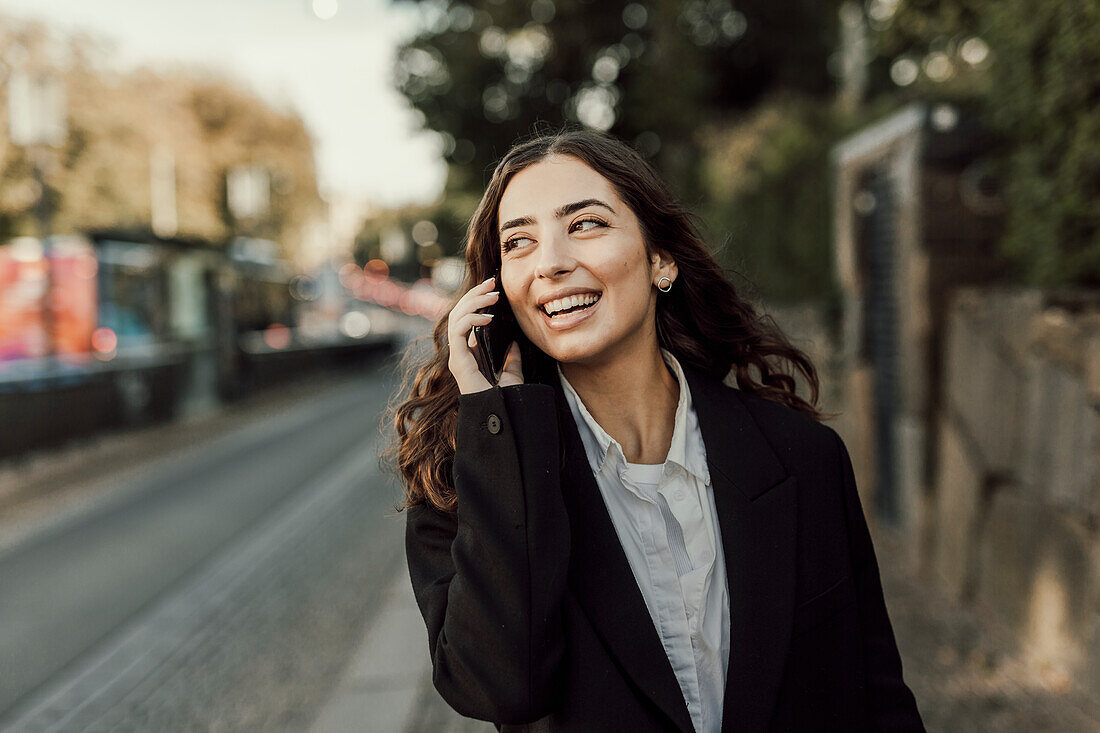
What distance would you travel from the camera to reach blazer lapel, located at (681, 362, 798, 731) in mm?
1769

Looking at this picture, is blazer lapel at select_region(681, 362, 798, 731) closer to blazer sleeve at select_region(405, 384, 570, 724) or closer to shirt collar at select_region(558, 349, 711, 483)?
shirt collar at select_region(558, 349, 711, 483)

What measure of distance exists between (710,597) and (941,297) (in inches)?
184

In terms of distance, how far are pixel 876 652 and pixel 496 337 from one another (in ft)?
3.24

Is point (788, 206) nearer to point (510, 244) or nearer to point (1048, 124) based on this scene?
point (1048, 124)

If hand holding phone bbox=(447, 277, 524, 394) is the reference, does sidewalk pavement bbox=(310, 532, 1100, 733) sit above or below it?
below

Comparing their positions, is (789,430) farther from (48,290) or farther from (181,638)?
(48,290)

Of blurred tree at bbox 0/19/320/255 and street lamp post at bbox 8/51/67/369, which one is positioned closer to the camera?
street lamp post at bbox 8/51/67/369

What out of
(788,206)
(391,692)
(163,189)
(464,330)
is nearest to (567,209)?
(464,330)

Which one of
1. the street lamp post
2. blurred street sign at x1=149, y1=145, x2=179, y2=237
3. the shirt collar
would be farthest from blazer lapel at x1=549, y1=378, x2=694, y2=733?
blurred street sign at x1=149, y1=145, x2=179, y2=237

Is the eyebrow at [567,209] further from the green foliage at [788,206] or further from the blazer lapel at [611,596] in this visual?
the green foliage at [788,206]

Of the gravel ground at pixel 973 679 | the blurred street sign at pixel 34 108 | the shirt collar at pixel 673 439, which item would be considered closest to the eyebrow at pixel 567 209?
the shirt collar at pixel 673 439

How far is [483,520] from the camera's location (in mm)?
1705

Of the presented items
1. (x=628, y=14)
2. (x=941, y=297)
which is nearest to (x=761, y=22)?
(x=628, y=14)

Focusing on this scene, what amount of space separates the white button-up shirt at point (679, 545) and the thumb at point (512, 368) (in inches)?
4.4
